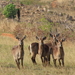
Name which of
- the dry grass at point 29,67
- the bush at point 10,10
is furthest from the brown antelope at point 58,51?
the bush at point 10,10

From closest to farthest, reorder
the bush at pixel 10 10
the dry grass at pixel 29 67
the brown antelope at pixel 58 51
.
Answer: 1. the dry grass at pixel 29 67
2. the brown antelope at pixel 58 51
3. the bush at pixel 10 10

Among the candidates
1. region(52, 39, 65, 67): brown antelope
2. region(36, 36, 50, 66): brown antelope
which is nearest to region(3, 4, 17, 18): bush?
region(36, 36, 50, 66): brown antelope

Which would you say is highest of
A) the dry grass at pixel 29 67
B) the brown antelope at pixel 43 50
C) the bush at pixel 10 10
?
the brown antelope at pixel 43 50

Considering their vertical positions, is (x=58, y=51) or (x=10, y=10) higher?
(x=58, y=51)

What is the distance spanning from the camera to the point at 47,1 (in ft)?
265

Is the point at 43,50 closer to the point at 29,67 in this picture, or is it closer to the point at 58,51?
the point at 58,51

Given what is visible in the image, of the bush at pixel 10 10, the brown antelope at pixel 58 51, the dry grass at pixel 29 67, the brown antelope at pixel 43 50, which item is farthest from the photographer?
the bush at pixel 10 10

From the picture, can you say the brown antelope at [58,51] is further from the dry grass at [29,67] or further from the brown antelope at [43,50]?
the dry grass at [29,67]

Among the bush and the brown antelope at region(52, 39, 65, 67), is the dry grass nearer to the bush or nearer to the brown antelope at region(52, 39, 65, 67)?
the brown antelope at region(52, 39, 65, 67)

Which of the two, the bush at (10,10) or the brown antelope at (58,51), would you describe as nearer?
the brown antelope at (58,51)

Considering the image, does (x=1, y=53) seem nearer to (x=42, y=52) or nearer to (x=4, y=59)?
(x=4, y=59)

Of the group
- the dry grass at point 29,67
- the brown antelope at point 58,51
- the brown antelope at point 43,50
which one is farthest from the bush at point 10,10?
the brown antelope at point 58,51

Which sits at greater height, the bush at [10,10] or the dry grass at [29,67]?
the dry grass at [29,67]

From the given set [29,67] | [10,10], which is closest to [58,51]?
[29,67]
